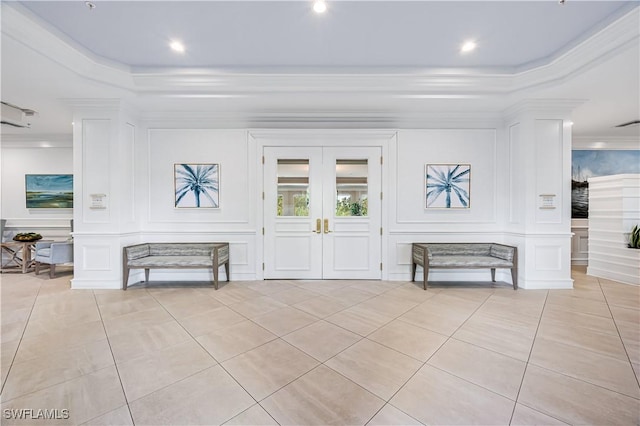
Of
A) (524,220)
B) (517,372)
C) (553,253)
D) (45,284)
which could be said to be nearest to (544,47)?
(524,220)

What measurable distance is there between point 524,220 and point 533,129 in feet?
4.99

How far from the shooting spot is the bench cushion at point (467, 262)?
14.1ft

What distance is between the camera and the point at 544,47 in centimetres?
336

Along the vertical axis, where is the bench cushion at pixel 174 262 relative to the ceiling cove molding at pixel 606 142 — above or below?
below

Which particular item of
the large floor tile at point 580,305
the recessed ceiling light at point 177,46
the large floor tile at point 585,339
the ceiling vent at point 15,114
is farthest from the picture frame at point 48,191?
the large floor tile at point 580,305

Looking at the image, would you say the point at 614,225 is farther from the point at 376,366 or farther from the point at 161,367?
the point at 161,367

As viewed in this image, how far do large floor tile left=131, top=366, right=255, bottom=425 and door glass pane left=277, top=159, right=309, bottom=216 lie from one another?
3.15m

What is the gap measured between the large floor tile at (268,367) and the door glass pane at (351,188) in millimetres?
2844

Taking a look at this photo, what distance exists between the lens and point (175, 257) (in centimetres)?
447

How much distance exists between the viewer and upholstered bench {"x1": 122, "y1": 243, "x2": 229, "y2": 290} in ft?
14.1

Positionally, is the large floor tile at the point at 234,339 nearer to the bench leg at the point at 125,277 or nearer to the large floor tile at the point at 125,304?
the large floor tile at the point at 125,304

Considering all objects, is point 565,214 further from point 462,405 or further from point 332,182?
point 462,405

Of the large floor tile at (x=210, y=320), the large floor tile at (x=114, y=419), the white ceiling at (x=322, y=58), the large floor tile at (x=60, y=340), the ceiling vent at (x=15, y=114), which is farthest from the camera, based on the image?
the ceiling vent at (x=15, y=114)

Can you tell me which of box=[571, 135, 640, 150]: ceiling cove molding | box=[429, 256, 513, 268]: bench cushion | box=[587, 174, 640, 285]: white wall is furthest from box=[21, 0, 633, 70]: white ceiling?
box=[571, 135, 640, 150]: ceiling cove molding
